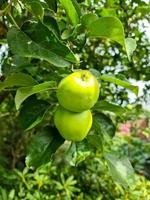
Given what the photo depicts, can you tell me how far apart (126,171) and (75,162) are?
0.12 m

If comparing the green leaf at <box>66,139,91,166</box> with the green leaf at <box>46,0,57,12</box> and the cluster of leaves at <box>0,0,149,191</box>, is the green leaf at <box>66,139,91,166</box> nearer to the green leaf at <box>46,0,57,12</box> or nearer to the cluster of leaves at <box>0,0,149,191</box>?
the cluster of leaves at <box>0,0,149,191</box>

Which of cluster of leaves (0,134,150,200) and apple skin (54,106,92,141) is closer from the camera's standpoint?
apple skin (54,106,92,141)

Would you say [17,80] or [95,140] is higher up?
[17,80]

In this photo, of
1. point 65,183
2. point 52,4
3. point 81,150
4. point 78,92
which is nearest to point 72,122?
point 78,92

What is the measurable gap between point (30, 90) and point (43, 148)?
0.16m

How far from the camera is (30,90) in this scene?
0.85 meters

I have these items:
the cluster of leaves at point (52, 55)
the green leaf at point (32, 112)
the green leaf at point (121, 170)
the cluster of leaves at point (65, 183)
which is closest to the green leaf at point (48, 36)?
the cluster of leaves at point (52, 55)

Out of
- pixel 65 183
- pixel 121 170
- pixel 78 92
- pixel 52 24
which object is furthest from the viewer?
pixel 65 183

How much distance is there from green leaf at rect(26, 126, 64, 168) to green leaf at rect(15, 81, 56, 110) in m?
0.14

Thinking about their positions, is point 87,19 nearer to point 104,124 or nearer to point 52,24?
point 52,24

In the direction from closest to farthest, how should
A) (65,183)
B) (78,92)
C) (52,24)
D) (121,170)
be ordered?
(78,92) → (52,24) → (121,170) → (65,183)

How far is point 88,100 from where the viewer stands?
0.81 m

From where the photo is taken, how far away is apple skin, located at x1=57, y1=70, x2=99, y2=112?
31.5 inches

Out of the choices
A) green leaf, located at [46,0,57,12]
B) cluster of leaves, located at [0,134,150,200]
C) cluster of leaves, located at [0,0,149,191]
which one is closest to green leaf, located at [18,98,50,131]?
cluster of leaves, located at [0,0,149,191]
